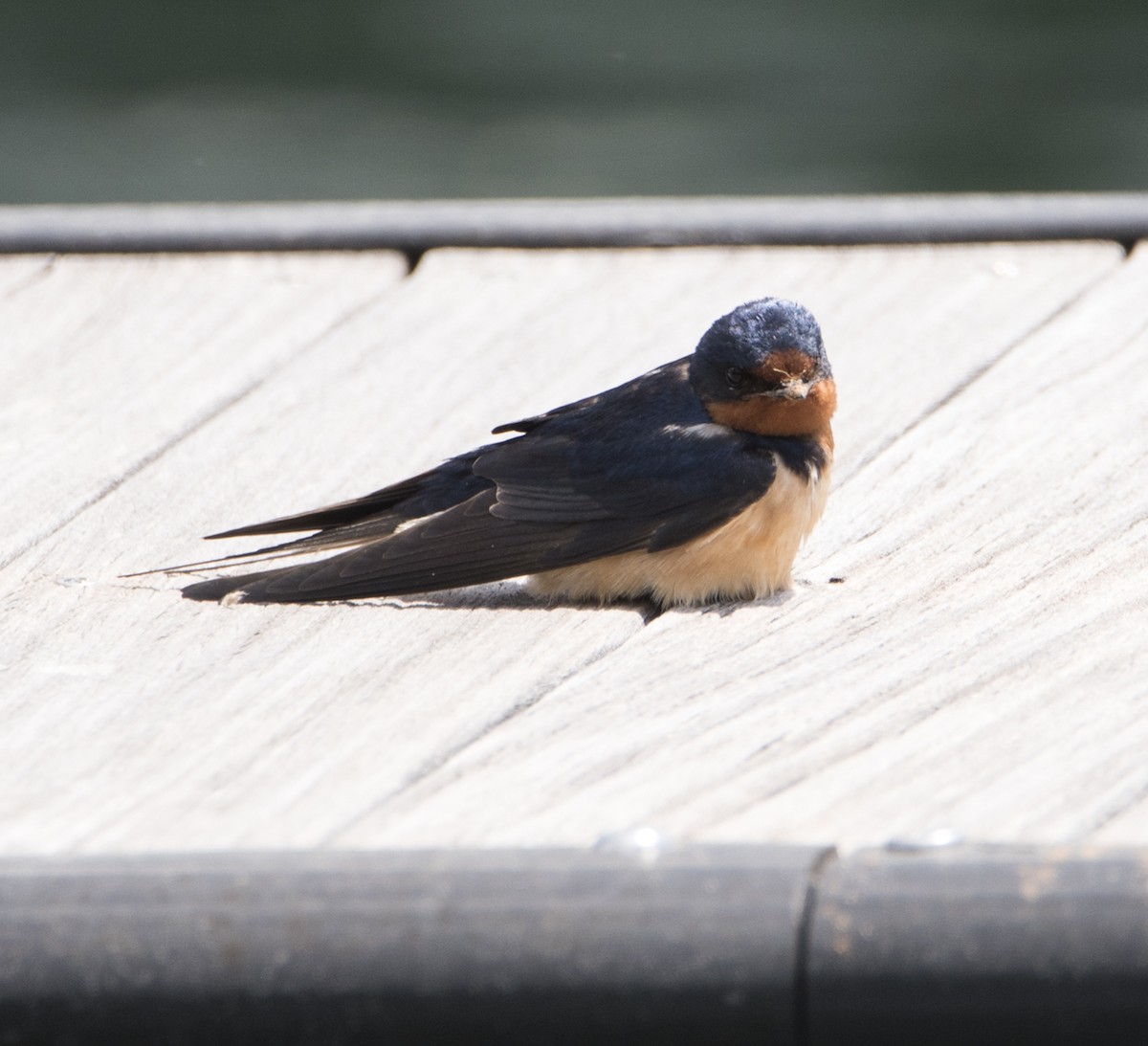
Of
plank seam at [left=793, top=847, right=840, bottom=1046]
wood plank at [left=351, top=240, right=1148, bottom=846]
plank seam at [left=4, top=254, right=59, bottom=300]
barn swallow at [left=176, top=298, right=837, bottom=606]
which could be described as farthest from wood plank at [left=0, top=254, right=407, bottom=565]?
plank seam at [left=793, top=847, right=840, bottom=1046]

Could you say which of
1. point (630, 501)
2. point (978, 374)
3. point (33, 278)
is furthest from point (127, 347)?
point (978, 374)

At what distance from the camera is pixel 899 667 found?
86.0 inches

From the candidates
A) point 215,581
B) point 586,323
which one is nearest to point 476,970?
point 215,581

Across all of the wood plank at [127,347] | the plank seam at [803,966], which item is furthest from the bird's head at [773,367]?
the plank seam at [803,966]

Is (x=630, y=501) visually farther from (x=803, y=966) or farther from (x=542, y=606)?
(x=803, y=966)

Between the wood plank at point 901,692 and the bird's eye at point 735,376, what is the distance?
24 cm

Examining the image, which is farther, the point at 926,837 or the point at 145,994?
the point at 926,837

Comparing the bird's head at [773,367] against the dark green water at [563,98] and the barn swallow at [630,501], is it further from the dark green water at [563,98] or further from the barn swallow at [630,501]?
the dark green water at [563,98]

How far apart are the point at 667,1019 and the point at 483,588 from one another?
1.24 metres

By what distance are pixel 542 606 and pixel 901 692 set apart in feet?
2.02

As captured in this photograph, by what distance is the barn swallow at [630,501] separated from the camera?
2.61 meters

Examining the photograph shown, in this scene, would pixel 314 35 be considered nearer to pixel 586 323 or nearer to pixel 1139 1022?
pixel 586 323

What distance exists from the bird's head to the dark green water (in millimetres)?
8359

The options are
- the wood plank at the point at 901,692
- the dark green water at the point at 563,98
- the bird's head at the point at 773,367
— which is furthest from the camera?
the dark green water at the point at 563,98
